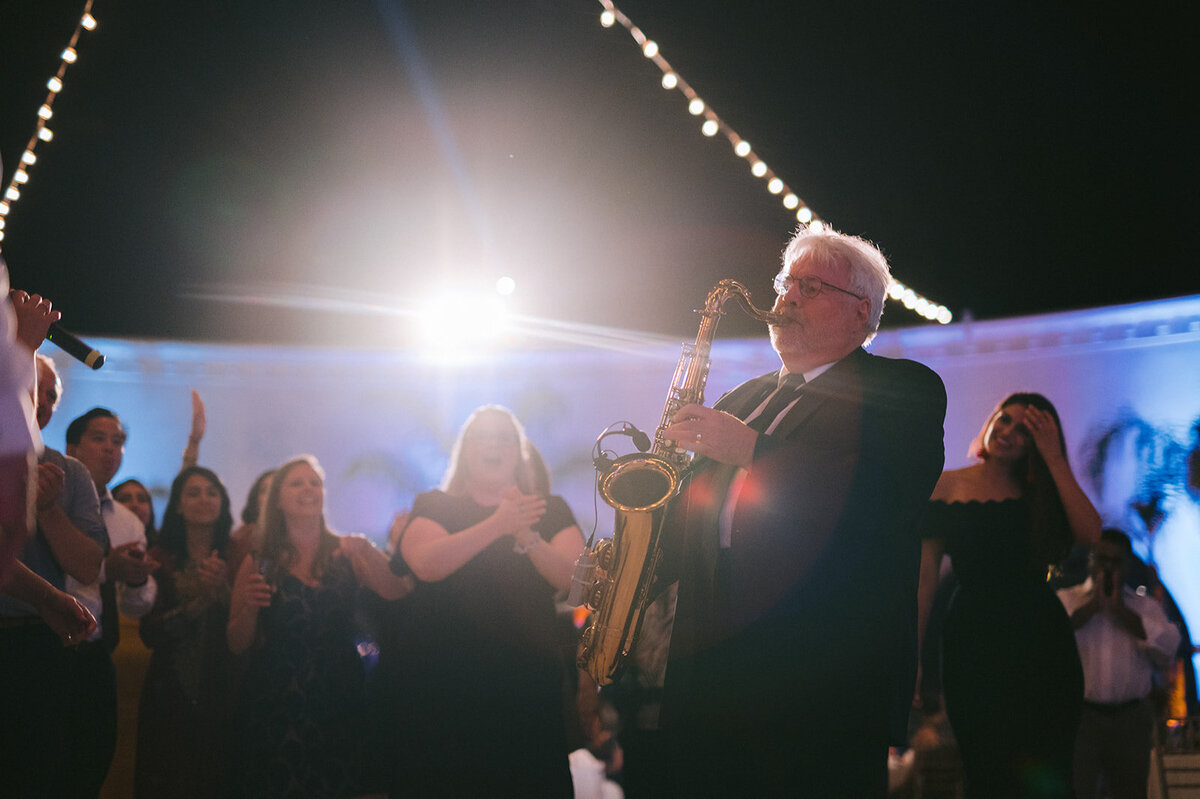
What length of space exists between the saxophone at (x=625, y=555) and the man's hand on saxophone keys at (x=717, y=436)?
0.85 feet

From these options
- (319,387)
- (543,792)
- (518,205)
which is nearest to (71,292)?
(319,387)

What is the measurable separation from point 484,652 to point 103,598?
6.13 ft

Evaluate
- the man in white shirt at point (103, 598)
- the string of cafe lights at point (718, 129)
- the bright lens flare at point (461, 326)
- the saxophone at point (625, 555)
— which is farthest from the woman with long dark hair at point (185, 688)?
the bright lens flare at point (461, 326)

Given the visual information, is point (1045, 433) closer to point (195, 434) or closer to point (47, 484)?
point (47, 484)

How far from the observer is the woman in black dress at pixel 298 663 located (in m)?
3.81

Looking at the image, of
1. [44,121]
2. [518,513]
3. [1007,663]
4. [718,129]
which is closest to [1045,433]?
[1007,663]

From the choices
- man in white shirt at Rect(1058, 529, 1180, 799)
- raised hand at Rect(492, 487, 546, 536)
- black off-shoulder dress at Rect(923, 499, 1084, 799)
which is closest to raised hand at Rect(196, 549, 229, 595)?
raised hand at Rect(492, 487, 546, 536)

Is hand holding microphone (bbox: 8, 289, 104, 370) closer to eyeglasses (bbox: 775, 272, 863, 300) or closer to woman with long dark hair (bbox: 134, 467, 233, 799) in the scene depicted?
eyeglasses (bbox: 775, 272, 863, 300)

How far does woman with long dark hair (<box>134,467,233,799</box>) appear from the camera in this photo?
4.27 meters

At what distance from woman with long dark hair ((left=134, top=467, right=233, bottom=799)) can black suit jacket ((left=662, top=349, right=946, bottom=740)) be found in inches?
115

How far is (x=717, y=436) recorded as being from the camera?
2.33m

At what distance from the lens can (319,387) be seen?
1028 centimetres

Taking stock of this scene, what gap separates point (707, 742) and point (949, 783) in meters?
4.15

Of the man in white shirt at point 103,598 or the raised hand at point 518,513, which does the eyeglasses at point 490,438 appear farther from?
the man in white shirt at point 103,598
